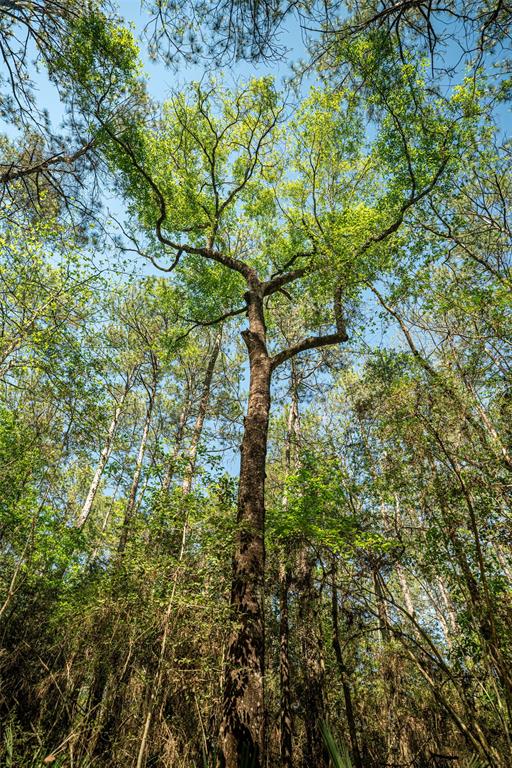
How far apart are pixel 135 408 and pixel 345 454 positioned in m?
13.1

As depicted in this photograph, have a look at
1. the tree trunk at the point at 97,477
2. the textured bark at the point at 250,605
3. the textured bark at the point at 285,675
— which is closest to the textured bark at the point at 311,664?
the textured bark at the point at 285,675

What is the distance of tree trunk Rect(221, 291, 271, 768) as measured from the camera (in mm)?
3174

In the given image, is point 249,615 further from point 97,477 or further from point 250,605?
point 97,477

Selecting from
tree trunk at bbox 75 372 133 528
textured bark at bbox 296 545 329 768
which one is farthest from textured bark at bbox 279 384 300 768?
tree trunk at bbox 75 372 133 528

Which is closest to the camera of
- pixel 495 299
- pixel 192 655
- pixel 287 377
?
pixel 192 655

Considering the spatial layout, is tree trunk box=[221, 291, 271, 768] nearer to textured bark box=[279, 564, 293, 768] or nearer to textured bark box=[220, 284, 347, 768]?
textured bark box=[220, 284, 347, 768]

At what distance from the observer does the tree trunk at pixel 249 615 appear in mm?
3174

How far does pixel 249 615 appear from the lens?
12.4ft

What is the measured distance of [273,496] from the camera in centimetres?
1141

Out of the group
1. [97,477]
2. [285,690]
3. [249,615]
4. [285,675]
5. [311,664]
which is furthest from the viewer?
[97,477]

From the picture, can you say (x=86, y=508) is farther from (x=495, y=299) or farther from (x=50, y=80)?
(x=495, y=299)

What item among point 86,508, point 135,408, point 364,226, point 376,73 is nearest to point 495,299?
point 364,226

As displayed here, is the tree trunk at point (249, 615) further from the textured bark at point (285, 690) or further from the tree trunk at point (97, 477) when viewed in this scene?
the tree trunk at point (97, 477)

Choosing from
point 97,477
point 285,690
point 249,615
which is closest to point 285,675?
point 285,690
